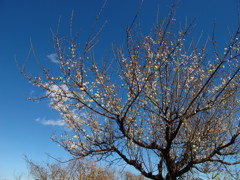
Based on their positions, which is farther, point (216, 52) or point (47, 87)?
point (47, 87)

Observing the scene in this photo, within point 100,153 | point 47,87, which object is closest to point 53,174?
point 100,153

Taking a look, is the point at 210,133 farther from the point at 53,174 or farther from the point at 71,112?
the point at 53,174

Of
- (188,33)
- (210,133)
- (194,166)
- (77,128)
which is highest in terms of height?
(188,33)

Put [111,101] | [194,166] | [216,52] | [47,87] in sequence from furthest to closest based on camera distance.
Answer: [194,166] → [111,101] → [47,87] → [216,52]

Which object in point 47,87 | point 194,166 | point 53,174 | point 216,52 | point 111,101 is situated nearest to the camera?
point 216,52

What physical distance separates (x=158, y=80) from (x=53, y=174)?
60.0ft

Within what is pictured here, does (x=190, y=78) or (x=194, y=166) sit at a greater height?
(x=190, y=78)

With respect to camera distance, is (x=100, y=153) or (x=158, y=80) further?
(x=100, y=153)

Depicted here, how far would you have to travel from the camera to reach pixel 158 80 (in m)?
5.68

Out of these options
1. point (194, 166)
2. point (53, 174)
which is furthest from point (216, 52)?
point (53, 174)

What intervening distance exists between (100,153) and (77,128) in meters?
0.93

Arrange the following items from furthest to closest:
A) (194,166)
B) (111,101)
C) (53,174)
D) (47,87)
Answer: (53,174), (194,166), (111,101), (47,87)

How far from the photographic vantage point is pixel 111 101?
568 centimetres

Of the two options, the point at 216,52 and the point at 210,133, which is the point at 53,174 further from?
the point at 216,52
